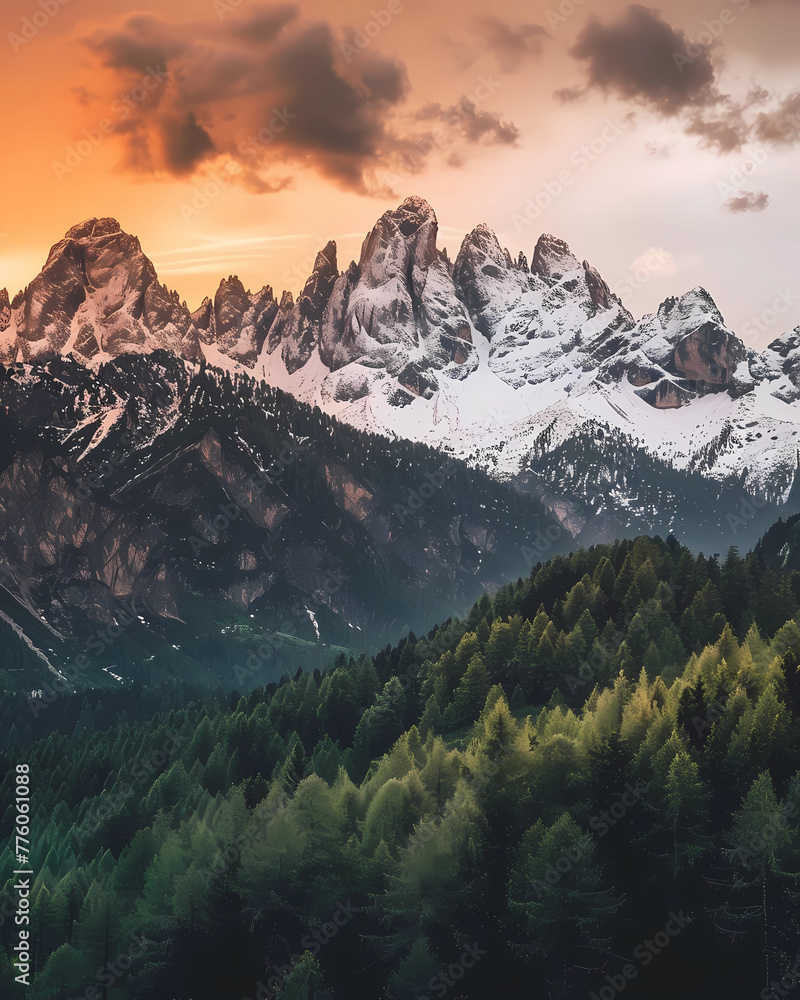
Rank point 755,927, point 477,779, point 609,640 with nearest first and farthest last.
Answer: point 755,927, point 477,779, point 609,640

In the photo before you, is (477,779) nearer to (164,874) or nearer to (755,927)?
(755,927)

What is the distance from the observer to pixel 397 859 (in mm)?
83000

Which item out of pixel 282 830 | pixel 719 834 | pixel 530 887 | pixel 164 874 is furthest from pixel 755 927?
pixel 164 874

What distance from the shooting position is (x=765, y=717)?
82.7m

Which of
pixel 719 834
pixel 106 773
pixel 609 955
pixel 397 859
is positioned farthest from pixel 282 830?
pixel 106 773

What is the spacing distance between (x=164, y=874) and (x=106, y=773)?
80501 millimetres

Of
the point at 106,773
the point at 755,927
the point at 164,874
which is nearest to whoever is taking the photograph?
the point at 755,927

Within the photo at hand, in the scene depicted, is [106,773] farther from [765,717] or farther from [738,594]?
[765,717]

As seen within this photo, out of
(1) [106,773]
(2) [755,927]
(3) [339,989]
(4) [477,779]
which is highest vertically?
(4) [477,779]

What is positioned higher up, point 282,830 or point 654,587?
point 654,587

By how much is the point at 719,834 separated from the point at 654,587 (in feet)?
232

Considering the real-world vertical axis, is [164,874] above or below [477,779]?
below

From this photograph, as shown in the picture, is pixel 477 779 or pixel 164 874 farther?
pixel 164 874

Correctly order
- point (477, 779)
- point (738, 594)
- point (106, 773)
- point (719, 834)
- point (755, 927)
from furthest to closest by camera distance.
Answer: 1. point (106, 773)
2. point (738, 594)
3. point (477, 779)
4. point (719, 834)
5. point (755, 927)
